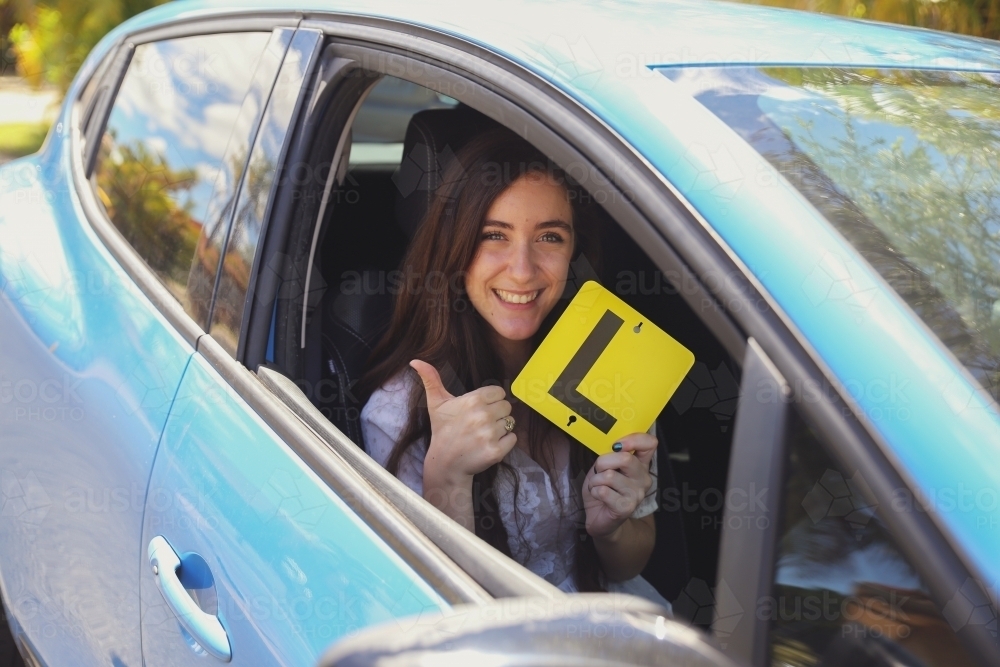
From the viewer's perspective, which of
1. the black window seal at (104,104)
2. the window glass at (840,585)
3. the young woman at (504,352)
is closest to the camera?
the window glass at (840,585)

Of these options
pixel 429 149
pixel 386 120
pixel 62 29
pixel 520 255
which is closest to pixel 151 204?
pixel 429 149

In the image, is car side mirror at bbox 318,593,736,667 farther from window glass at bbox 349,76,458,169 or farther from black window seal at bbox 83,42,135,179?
window glass at bbox 349,76,458,169

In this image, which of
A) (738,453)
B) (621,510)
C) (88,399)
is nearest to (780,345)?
(738,453)

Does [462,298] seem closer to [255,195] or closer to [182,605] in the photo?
[255,195]

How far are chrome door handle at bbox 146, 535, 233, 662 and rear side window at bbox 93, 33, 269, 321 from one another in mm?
449

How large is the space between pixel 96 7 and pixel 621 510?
20.5 ft

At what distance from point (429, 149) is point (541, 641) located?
4.93 ft

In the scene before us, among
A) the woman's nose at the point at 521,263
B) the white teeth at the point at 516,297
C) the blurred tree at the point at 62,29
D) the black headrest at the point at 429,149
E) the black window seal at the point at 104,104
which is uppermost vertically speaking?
the blurred tree at the point at 62,29

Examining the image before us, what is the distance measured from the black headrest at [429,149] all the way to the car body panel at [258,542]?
71 centimetres

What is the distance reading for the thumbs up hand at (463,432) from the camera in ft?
5.49

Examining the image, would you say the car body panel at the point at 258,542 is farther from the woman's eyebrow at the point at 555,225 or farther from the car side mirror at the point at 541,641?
the woman's eyebrow at the point at 555,225

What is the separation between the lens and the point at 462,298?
6.59 feet

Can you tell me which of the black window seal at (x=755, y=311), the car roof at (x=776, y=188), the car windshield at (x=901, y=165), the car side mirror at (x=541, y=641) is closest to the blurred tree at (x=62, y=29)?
the car roof at (x=776, y=188)

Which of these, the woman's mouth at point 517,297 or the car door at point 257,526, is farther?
the woman's mouth at point 517,297
